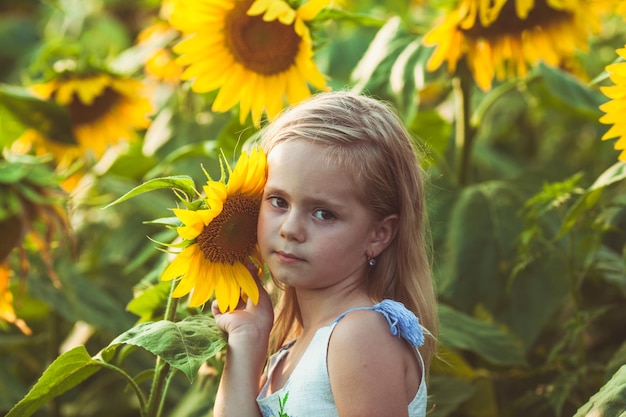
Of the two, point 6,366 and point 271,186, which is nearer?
point 271,186

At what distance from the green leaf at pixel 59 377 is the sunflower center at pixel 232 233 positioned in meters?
0.18

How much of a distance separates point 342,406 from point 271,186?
9.8 inches

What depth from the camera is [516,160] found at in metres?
2.21

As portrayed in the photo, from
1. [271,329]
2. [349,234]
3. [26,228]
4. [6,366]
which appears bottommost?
[6,366]

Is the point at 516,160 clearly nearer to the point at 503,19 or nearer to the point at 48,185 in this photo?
the point at 503,19

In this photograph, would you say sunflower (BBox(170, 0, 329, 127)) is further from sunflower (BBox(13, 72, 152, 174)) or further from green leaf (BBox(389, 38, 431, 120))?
sunflower (BBox(13, 72, 152, 174))

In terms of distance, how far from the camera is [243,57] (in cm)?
143

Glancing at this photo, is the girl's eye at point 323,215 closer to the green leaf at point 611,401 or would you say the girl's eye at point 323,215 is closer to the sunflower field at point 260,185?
the sunflower field at point 260,185

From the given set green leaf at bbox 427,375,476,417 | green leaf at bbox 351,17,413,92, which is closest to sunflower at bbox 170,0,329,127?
green leaf at bbox 351,17,413,92

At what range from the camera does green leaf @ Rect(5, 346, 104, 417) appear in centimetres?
104

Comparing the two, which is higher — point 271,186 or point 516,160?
point 271,186

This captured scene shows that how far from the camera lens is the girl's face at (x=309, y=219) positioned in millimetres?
1011

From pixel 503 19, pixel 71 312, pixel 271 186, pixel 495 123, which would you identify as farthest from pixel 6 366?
pixel 495 123

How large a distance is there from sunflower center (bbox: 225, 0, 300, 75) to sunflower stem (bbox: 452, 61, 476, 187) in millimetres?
336
